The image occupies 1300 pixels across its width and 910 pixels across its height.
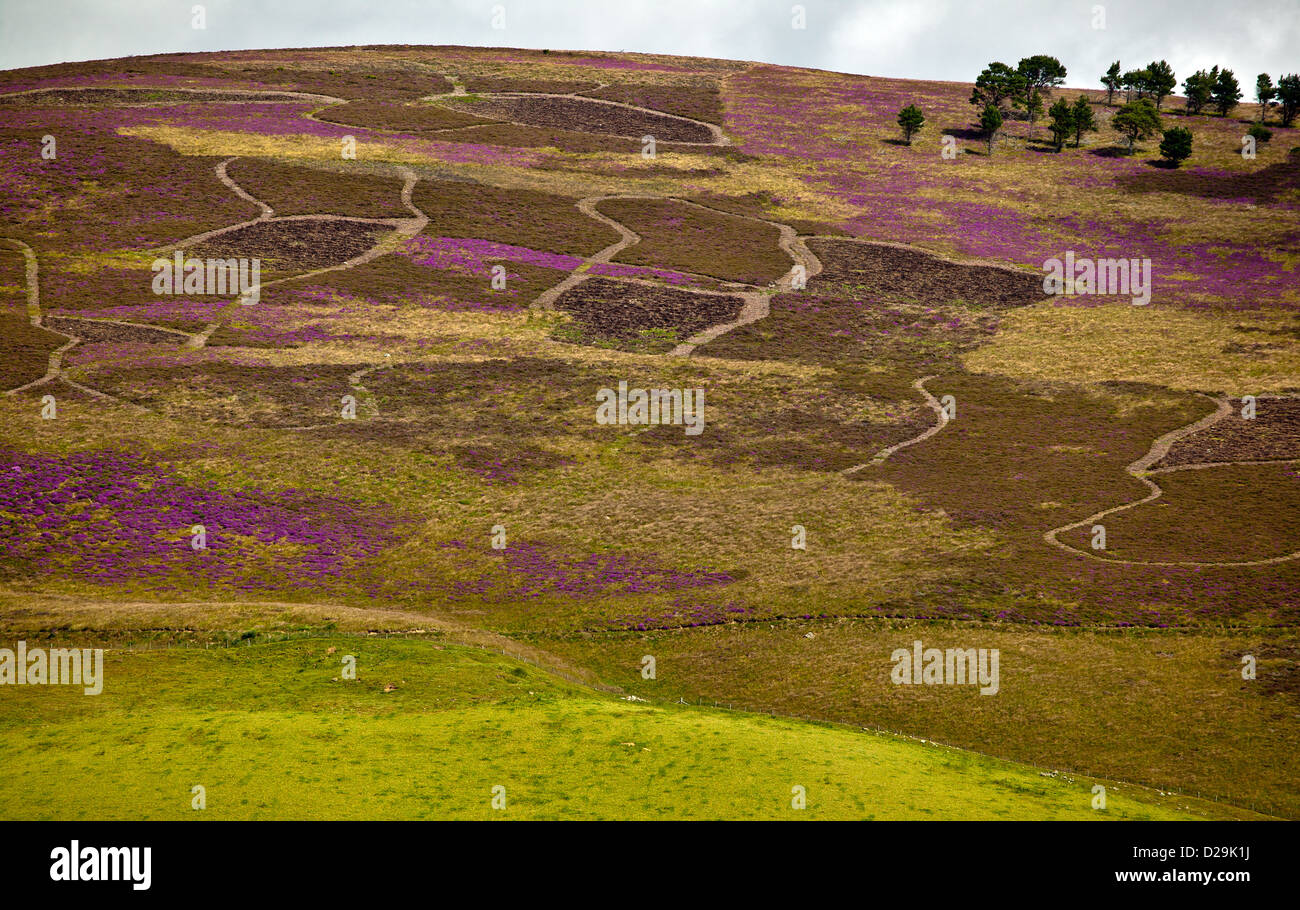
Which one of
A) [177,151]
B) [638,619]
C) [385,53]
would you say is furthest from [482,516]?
[385,53]

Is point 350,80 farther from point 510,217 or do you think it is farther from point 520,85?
point 510,217

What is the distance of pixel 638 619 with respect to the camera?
45.0 meters

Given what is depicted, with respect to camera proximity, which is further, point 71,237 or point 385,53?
point 385,53

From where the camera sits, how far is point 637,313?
86.1 m

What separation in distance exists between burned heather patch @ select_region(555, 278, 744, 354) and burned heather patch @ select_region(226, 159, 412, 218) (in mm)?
23199

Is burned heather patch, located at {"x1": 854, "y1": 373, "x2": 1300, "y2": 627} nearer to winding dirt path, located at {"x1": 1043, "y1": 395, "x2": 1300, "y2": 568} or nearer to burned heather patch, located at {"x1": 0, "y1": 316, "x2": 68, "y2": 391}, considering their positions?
winding dirt path, located at {"x1": 1043, "y1": 395, "x2": 1300, "y2": 568}

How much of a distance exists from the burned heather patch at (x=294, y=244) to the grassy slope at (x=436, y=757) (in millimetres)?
59667

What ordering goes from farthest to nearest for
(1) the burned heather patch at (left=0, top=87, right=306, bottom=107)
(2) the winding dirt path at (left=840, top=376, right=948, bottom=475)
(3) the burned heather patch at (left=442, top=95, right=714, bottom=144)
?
(3) the burned heather patch at (left=442, top=95, right=714, bottom=144) → (1) the burned heather patch at (left=0, top=87, right=306, bottom=107) → (2) the winding dirt path at (left=840, top=376, right=948, bottom=475)

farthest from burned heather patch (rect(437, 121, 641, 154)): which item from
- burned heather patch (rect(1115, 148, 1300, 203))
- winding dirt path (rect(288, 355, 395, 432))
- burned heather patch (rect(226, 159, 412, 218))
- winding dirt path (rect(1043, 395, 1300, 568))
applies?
winding dirt path (rect(1043, 395, 1300, 568))

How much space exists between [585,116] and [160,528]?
315 feet

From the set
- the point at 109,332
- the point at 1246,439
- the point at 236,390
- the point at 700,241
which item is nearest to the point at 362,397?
the point at 236,390

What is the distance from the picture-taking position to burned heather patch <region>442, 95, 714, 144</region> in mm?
130375

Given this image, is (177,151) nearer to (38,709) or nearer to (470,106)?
(470,106)
